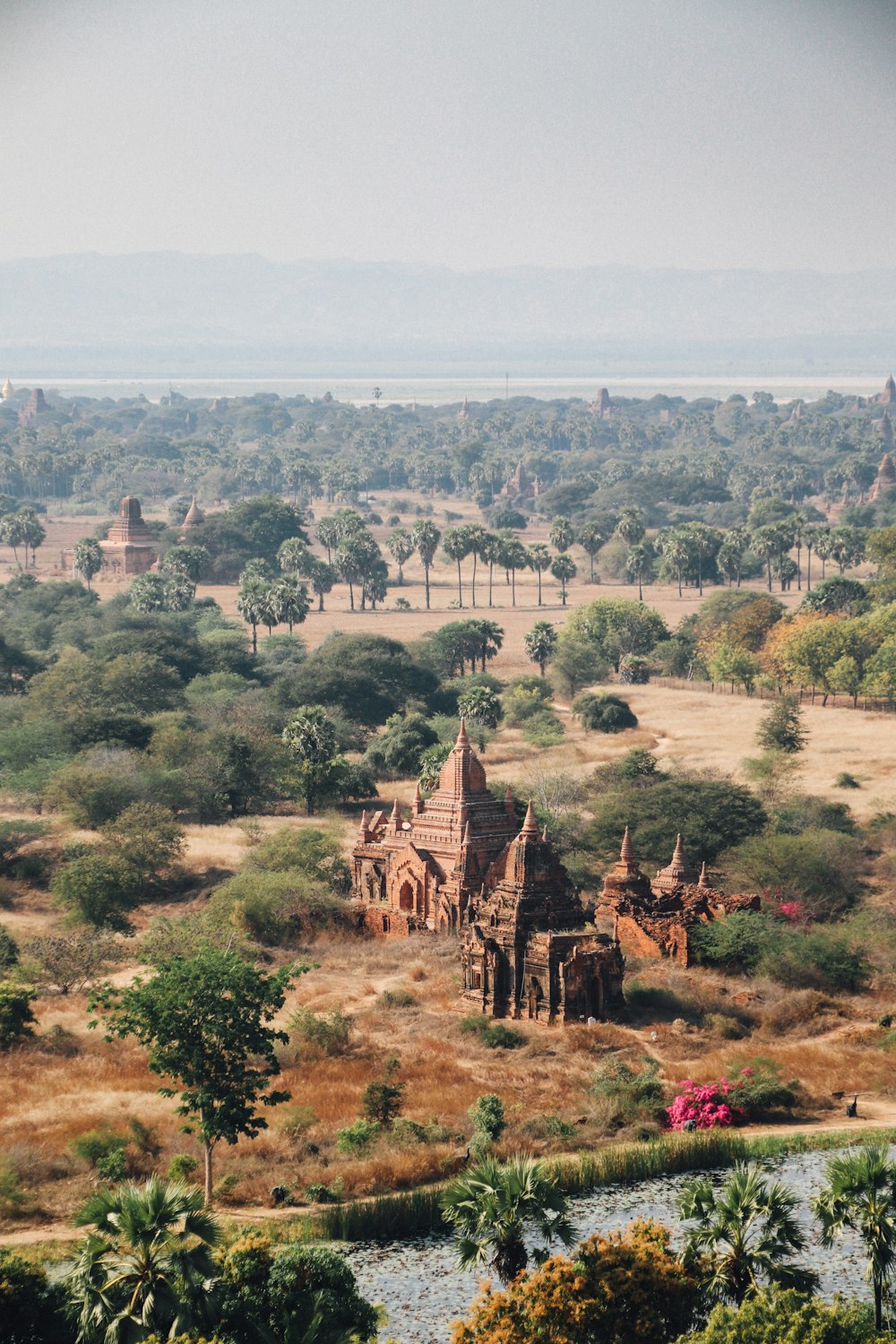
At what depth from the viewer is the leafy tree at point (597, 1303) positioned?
102ft

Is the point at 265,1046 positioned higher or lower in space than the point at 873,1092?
higher

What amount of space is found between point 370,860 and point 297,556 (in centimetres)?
10219

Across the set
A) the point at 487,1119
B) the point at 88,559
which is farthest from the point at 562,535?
the point at 487,1119

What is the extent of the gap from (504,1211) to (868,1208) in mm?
6198

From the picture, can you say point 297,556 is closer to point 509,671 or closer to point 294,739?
point 509,671

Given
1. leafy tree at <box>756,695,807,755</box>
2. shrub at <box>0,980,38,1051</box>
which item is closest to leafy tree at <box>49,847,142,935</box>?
shrub at <box>0,980,38,1051</box>

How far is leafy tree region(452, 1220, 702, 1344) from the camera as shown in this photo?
30969 millimetres

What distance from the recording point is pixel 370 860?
65.8 m

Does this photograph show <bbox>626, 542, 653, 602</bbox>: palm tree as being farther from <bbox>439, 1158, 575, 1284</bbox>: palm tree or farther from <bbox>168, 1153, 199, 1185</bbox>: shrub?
<bbox>439, 1158, 575, 1284</bbox>: palm tree

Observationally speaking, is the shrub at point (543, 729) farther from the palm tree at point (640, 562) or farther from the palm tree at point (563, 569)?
the palm tree at point (640, 562)

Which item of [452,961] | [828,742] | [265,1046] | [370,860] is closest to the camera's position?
[265,1046]

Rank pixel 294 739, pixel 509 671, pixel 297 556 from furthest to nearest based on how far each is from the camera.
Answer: pixel 297 556, pixel 509 671, pixel 294 739

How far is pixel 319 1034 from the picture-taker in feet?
171

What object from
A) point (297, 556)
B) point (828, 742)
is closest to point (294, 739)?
point (828, 742)
